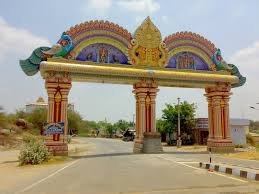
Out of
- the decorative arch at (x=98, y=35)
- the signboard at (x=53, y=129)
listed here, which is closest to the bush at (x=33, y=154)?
the signboard at (x=53, y=129)

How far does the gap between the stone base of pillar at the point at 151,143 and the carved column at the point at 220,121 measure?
18.4 feet

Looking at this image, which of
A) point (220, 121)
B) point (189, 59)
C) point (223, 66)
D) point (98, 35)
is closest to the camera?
point (98, 35)

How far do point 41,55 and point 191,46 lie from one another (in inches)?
506

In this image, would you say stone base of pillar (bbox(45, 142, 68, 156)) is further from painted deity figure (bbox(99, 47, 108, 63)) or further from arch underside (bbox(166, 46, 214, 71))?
arch underside (bbox(166, 46, 214, 71))

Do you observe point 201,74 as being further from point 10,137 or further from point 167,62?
point 10,137

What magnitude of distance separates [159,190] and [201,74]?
19.4 m

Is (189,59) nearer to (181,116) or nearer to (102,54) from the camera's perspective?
(102,54)

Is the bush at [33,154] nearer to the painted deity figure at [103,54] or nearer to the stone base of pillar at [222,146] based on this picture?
the painted deity figure at [103,54]

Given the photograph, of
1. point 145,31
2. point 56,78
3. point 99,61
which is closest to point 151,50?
point 145,31

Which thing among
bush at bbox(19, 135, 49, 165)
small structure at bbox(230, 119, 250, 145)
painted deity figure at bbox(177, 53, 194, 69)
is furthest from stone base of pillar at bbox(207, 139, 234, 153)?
small structure at bbox(230, 119, 250, 145)

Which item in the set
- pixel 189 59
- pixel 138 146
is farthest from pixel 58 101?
pixel 189 59

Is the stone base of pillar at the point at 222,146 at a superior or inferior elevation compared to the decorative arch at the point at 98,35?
inferior

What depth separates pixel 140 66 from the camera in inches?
1043

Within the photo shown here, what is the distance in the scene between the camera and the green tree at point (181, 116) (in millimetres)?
44969
